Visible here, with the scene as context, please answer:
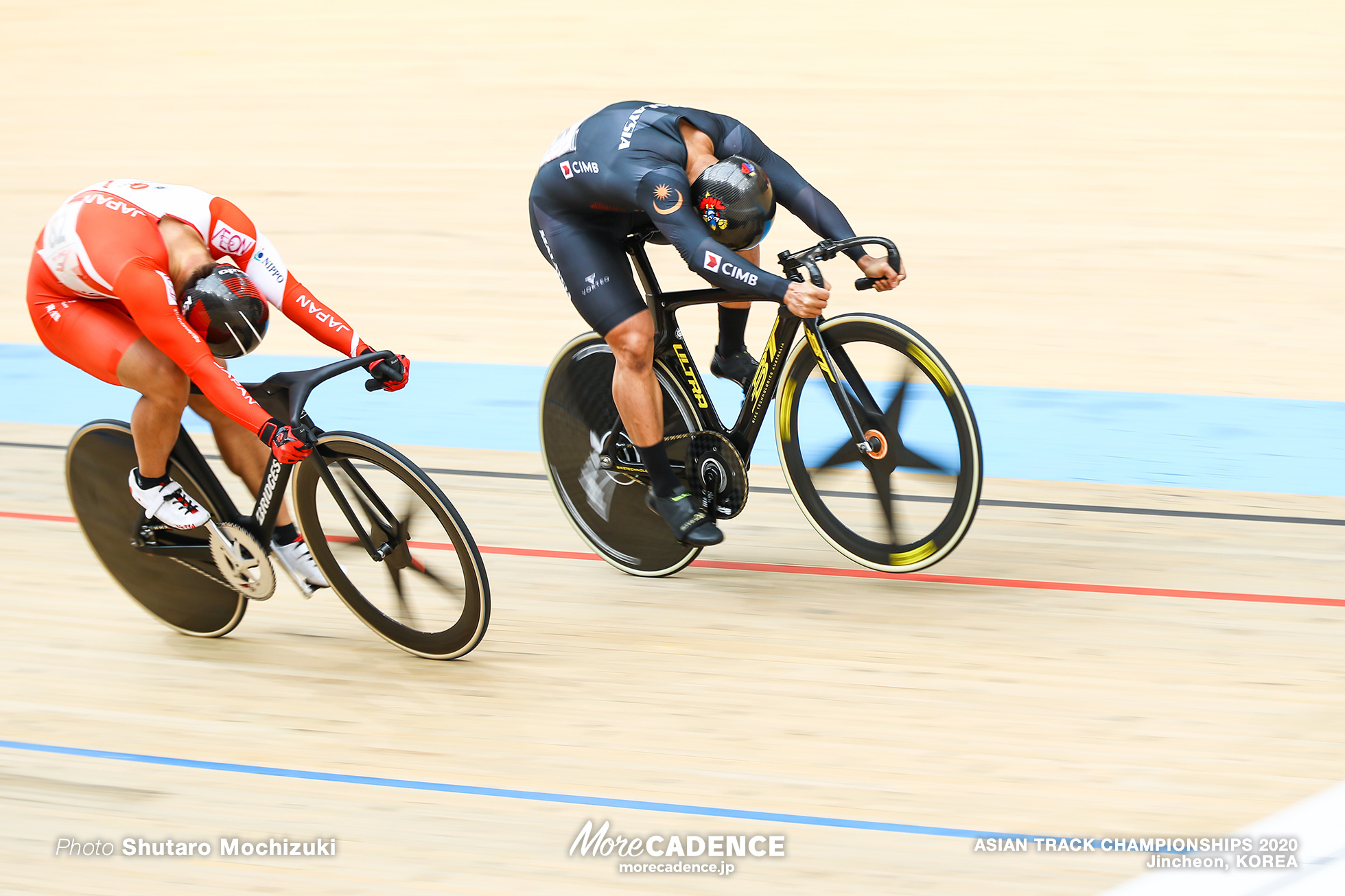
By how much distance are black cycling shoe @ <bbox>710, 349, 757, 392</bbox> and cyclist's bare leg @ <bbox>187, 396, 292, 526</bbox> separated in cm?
122

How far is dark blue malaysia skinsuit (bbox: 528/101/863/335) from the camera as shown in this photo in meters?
3.23

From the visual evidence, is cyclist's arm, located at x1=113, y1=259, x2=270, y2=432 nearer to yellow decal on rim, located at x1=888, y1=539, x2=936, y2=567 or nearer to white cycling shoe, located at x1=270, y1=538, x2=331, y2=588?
white cycling shoe, located at x1=270, y1=538, x2=331, y2=588

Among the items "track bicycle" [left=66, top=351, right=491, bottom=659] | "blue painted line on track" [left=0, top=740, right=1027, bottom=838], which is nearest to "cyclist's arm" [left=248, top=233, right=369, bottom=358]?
"track bicycle" [left=66, top=351, right=491, bottom=659]

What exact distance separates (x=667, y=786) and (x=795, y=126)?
6.51 meters

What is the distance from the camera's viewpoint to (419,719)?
122 inches

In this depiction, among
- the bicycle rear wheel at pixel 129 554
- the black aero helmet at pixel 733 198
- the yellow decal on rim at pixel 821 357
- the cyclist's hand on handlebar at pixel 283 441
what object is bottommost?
the bicycle rear wheel at pixel 129 554

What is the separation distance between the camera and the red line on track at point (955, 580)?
11.1 feet

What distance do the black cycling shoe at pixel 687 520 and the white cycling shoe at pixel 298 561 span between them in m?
0.89

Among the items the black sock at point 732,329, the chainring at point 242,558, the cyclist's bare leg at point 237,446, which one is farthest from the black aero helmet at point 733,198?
the chainring at point 242,558

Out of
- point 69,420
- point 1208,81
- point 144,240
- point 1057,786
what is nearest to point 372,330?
point 69,420

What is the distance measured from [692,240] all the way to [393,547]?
1.03 m

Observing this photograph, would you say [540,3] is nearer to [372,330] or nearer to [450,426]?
[372,330]

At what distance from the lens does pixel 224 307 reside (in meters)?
3.07

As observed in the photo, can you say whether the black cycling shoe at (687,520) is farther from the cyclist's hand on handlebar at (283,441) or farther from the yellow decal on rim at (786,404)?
the cyclist's hand on handlebar at (283,441)
